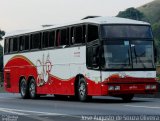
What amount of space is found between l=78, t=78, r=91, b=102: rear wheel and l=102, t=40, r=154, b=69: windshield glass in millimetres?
1904

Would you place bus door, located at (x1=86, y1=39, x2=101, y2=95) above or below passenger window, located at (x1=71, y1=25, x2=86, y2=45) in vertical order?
below

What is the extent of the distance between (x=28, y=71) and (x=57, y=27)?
14.9 feet

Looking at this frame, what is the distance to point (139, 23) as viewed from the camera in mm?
27562

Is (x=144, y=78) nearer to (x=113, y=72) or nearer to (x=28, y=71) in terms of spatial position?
(x=113, y=72)

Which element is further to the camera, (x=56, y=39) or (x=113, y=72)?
(x=56, y=39)

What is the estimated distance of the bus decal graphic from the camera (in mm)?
31923

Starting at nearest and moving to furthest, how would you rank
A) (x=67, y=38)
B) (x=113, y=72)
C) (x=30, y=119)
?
(x=30, y=119) < (x=113, y=72) < (x=67, y=38)

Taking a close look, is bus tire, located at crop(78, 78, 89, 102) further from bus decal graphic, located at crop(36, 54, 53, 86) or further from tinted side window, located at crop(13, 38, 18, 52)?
tinted side window, located at crop(13, 38, 18, 52)

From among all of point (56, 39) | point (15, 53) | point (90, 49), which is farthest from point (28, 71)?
point (90, 49)

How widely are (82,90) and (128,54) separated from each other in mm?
2785

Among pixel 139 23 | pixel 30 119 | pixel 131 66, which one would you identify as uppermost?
pixel 139 23

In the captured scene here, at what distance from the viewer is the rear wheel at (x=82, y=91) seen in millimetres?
27734

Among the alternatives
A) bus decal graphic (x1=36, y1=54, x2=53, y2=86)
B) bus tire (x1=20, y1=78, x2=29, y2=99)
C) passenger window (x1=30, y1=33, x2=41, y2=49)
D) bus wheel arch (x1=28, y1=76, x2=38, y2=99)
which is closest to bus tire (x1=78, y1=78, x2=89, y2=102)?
bus decal graphic (x1=36, y1=54, x2=53, y2=86)

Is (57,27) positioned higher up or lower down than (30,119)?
higher up
